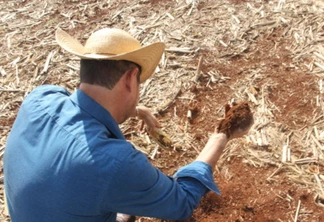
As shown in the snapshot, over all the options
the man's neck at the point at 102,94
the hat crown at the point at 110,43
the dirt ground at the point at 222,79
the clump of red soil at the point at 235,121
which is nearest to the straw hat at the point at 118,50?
the hat crown at the point at 110,43

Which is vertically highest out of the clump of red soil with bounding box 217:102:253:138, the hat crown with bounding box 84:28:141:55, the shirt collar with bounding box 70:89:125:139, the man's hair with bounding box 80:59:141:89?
the hat crown with bounding box 84:28:141:55

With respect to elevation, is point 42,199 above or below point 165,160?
above

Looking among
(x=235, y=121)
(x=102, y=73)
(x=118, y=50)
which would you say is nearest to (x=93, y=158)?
(x=102, y=73)

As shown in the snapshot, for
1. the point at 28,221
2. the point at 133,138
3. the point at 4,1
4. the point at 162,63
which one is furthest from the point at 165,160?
the point at 4,1

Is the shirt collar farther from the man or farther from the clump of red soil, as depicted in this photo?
the clump of red soil

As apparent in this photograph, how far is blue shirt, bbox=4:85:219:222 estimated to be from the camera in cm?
199

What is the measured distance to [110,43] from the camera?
2.35m

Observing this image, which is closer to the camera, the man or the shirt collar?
the man

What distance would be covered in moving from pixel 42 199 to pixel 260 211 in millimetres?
2077

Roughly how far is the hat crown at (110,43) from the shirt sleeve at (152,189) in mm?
655

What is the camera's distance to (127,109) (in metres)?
2.38

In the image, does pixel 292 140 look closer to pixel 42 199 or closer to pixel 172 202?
pixel 172 202

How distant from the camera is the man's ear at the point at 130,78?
2264 mm

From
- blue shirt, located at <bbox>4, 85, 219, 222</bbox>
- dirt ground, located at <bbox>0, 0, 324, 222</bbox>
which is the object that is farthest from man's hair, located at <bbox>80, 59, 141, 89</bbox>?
dirt ground, located at <bbox>0, 0, 324, 222</bbox>
